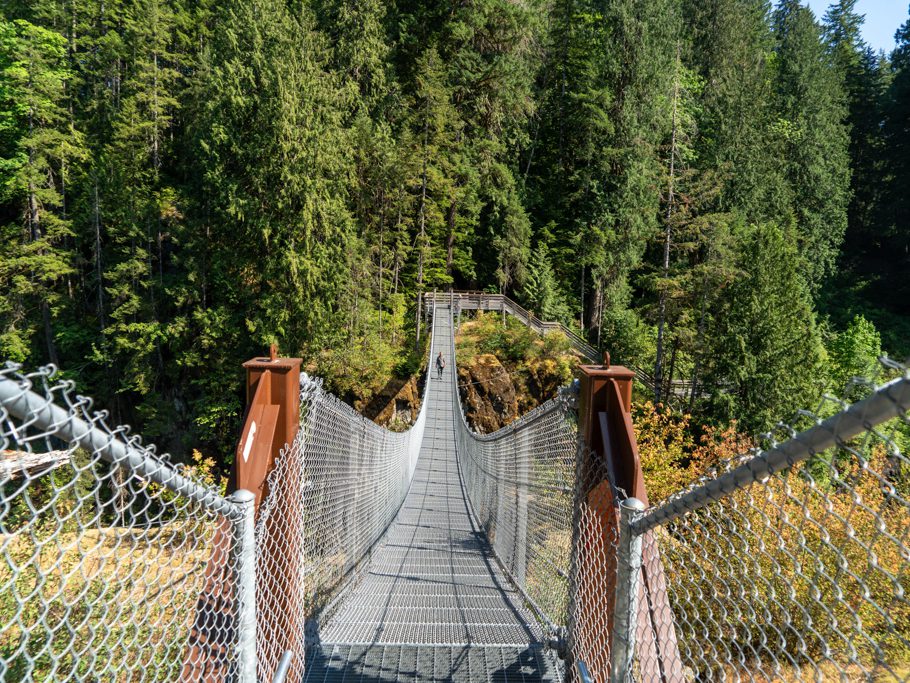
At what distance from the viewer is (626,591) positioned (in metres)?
1.24

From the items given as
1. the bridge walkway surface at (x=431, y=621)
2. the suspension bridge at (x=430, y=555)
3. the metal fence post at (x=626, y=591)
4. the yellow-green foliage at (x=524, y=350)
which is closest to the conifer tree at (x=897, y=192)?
the yellow-green foliage at (x=524, y=350)

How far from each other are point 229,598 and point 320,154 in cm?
1227

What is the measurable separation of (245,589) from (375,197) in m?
15.1

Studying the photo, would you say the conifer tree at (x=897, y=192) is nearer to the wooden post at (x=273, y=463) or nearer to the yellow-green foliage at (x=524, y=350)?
the yellow-green foliage at (x=524, y=350)

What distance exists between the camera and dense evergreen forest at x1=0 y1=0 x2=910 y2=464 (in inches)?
482

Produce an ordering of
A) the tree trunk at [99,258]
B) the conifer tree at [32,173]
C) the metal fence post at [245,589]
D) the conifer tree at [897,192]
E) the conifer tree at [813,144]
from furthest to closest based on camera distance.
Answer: the conifer tree at [897,192] < the conifer tree at [813,144] < the tree trunk at [99,258] < the conifer tree at [32,173] < the metal fence post at [245,589]

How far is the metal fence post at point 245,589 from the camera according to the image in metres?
1.22

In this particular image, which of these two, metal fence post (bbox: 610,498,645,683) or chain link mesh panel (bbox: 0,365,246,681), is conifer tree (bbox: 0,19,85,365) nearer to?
chain link mesh panel (bbox: 0,365,246,681)

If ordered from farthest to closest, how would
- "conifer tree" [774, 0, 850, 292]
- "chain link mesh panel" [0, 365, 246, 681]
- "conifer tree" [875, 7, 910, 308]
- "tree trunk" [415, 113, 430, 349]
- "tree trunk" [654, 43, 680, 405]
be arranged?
"conifer tree" [875, 7, 910, 308] < "conifer tree" [774, 0, 850, 292] < "tree trunk" [415, 113, 430, 349] < "tree trunk" [654, 43, 680, 405] < "chain link mesh panel" [0, 365, 246, 681]

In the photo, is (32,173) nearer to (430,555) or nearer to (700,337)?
(430,555)

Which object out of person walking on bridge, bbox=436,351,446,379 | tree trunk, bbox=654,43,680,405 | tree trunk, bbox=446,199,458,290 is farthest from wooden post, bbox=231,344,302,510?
tree trunk, bbox=446,199,458,290

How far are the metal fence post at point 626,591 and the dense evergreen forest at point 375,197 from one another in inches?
458

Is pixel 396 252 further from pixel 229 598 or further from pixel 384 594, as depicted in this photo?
pixel 229 598

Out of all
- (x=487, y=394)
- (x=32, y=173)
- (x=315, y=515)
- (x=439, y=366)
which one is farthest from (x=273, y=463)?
(x=32, y=173)
